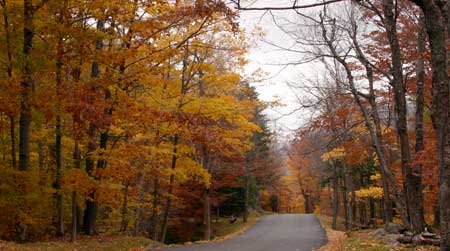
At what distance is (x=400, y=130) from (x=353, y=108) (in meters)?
4.93

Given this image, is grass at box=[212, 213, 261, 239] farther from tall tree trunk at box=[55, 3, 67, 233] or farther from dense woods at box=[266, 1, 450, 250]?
tall tree trunk at box=[55, 3, 67, 233]

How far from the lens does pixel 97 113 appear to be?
11.3m

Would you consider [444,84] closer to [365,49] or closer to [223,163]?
[365,49]

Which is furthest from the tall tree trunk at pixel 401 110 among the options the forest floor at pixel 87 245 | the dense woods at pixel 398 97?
the forest floor at pixel 87 245

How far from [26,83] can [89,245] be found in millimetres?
5137

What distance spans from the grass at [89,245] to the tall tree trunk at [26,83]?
7.11 feet

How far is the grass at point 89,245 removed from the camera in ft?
37.6

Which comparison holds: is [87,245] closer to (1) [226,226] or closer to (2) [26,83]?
(2) [26,83]

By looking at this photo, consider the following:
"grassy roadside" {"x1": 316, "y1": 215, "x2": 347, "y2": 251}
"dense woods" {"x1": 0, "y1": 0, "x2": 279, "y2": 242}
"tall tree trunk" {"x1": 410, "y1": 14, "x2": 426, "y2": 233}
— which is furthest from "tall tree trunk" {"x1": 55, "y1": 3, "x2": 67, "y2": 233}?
"tall tree trunk" {"x1": 410, "y1": 14, "x2": 426, "y2": 233}

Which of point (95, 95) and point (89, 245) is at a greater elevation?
point (95, 95)

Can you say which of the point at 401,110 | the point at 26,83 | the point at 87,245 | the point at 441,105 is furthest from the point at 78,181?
the point at 441,105

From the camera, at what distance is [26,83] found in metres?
11.8

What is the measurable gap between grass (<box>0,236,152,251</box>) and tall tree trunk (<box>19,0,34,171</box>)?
2.17 metres

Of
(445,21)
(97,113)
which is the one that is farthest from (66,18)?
(445,21)
